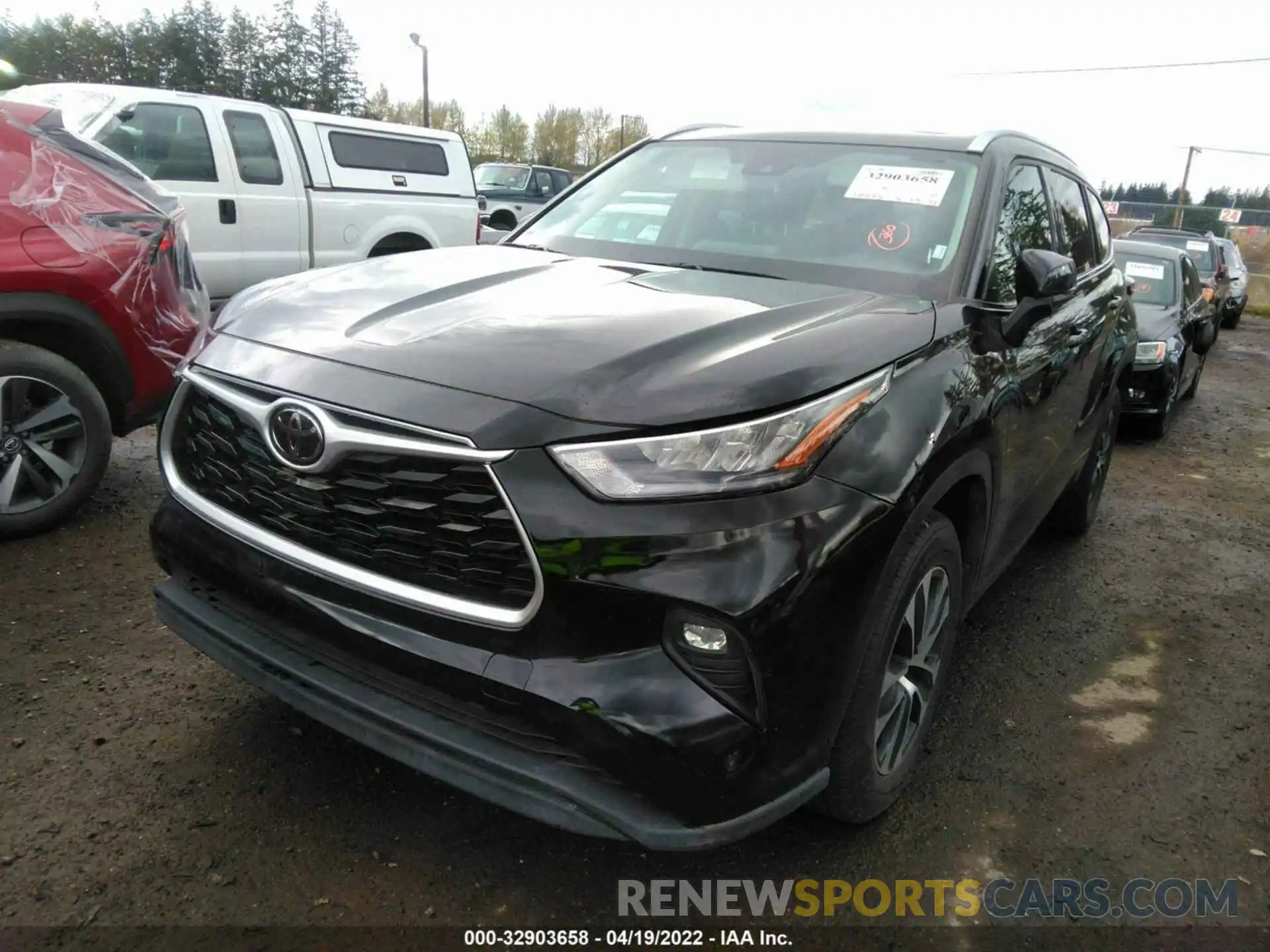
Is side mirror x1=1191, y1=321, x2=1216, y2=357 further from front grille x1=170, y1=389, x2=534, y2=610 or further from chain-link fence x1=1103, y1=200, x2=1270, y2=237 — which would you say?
chain-link fence x1=1103, y1=200, x2=1270, y2=237

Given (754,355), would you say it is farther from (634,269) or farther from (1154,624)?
(1154,624)

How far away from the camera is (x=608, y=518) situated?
1.83 metres

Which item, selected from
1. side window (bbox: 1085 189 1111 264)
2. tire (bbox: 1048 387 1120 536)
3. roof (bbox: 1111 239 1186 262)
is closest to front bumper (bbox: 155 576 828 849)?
tire (bbox: 1048 387 1120 536)

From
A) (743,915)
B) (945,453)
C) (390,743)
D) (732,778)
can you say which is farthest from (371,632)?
(945,453)

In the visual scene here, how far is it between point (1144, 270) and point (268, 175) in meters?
8.25

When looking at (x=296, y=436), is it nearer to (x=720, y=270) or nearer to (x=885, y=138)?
(x=720, y=270)

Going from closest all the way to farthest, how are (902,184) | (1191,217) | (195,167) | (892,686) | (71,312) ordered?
(892,686), (902,184), (71,312), (195,167), (1191,217)

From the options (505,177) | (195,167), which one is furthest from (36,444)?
(505,177)

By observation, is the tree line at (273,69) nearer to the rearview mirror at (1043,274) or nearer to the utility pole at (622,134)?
the utility pole at (622,134)

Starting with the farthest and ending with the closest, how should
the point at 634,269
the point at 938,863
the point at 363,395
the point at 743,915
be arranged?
the point at 634,269
the point at 938,863
the point at 743,915
the point at 363,395

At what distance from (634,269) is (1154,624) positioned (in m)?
2.83

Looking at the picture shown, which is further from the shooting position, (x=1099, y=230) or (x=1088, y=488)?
(x=1088, y=488)

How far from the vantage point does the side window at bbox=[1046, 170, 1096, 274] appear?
391 centimetres

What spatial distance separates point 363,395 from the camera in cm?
200
